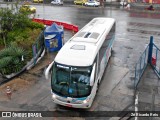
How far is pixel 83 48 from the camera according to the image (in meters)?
13.1

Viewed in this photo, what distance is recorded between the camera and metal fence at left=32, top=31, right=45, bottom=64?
18.7 meters

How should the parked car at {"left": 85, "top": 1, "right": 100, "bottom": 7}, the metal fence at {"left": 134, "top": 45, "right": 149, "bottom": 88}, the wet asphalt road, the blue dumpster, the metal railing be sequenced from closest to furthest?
the wet asphalt road → the metal fence at {"left": 134, "top": 45, "right": 149, "bottom": 88} → the metal railing → the blue dumpster → the parked car at {"left": 85, "top": 1, "right": 100, "bottom": 7}

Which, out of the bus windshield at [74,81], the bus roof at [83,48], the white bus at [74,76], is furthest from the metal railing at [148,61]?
the bus windshield at [74,81]

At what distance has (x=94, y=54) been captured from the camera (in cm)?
1295

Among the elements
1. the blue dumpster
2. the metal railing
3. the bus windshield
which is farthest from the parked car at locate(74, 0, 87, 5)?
the bus windshield

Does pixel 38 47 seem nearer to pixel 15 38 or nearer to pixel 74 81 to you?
pixel 15 38

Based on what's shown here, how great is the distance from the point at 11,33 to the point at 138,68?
11.7m

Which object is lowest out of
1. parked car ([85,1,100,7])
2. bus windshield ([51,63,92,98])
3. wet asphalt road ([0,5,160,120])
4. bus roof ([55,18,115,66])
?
wet asphalt road ([0,5,160,120])

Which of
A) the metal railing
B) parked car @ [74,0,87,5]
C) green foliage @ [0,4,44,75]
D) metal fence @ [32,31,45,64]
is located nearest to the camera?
the metal railing

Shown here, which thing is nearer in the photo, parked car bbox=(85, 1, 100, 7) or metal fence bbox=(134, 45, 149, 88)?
metal fence bbox=(134, 45, 149, 88)

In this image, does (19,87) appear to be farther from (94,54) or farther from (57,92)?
(94,54)

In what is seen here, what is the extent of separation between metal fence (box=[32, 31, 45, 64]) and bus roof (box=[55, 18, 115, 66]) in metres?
4.59

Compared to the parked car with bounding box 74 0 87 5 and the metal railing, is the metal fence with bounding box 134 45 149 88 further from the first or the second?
the parked car with bounding box 74 0 87 5

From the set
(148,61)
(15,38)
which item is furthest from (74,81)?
(15,38)
